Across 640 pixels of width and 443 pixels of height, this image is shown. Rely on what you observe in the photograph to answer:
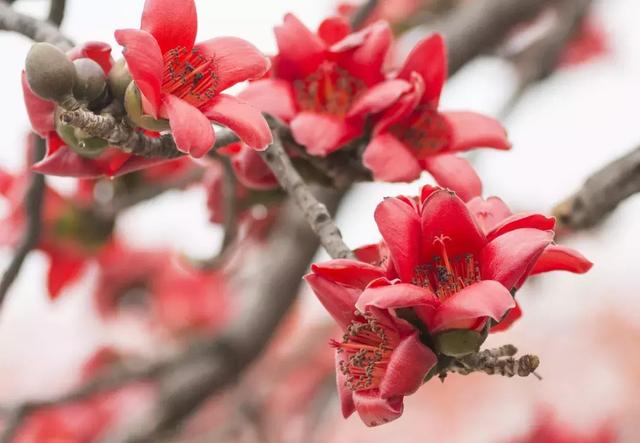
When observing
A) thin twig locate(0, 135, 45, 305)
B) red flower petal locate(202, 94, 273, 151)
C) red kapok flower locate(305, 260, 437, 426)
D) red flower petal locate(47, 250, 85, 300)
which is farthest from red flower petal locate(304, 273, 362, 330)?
red flower petal locate(47, 250, 85, 300)

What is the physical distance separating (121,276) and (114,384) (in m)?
0.56

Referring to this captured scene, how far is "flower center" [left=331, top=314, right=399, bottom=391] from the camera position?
1.90 feet

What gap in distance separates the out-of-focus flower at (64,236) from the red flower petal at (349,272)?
0.85 meters

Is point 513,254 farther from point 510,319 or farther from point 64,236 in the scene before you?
point 64,236

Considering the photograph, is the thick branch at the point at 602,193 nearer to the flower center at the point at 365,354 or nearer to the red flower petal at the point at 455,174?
the red flower petal at the point at 455,174

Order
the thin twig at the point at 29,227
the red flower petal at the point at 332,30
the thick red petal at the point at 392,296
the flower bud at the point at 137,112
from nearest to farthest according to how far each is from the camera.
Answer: the thick red petal at the point at 392,296, the flower bud at the point at 137,112, the red flower petal at the point at 332,30, the thin twig at the point at 29,227

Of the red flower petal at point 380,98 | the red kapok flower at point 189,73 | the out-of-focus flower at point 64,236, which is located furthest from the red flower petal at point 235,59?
the out-of-focus flower at point 64,236

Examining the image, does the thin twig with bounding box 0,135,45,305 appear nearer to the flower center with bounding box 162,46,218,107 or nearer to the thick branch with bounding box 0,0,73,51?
the thick branch with bounding box 0,0,73,51

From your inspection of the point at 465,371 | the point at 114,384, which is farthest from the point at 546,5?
the point at 465,371

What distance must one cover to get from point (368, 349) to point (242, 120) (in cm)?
19

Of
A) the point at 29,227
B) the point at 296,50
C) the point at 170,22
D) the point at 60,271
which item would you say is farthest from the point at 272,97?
the point at 60,271

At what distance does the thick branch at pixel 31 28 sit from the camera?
714 mm

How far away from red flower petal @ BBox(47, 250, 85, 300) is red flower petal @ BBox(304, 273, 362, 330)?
0.83 meters

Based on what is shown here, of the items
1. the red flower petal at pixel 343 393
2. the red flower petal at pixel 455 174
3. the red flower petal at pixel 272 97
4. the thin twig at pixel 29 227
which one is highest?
the red flower petal at pixel 272 97
